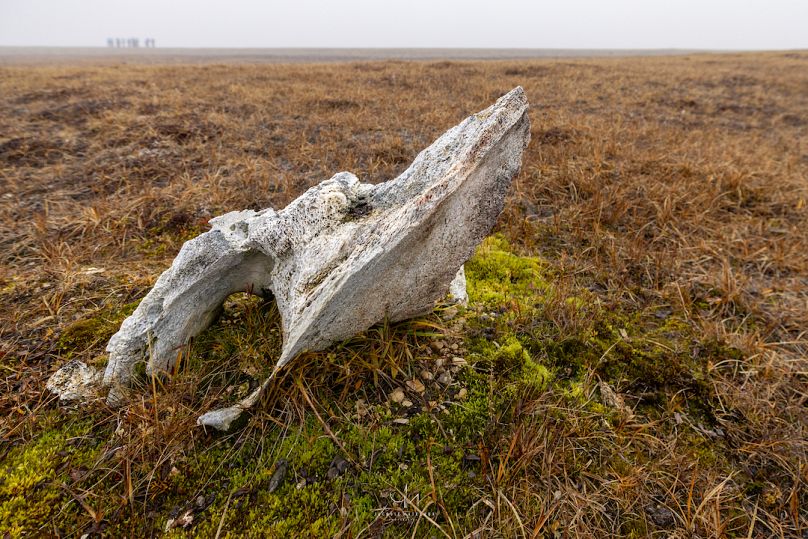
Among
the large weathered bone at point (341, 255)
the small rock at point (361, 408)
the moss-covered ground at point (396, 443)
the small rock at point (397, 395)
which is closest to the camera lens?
the moss-covered ground at point (396, 443)

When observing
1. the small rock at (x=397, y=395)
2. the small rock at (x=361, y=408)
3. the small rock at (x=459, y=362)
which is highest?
the small rock at (x=459, y=362)

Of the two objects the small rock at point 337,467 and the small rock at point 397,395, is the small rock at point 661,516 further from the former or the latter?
the small rock at point 337,467

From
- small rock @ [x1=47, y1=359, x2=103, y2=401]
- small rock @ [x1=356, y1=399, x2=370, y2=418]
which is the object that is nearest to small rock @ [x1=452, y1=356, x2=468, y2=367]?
small rock @ [x1=356, y1=399, x2=370, y2=418]

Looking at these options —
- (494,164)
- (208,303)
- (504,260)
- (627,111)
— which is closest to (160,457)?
(208,303)

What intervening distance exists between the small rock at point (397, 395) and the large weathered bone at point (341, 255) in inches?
23.2

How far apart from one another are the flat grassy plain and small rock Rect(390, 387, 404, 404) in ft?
0.12

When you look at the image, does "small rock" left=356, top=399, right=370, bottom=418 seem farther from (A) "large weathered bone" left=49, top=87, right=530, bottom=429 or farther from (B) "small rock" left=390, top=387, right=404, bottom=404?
(A) "large weathered bone" left=49, top=87, right=530, bottom=429

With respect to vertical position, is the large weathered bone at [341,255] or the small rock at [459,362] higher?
the large weathered bone at [341,255]

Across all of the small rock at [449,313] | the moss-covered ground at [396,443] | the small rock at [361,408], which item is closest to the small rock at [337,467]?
the moss-covered ground at [396,443]

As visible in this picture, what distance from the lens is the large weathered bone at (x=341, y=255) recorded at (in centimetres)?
276

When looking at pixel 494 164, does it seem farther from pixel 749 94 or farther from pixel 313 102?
pixel 749 94

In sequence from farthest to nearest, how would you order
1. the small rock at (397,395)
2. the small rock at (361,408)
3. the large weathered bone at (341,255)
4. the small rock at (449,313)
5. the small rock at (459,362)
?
the small rock at (449,313) < the small rock at (459,362) < the small rock at (397,395) < the small rock at (361,408) < the large weathered bone at (341,255)

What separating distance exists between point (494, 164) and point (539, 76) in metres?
20.1

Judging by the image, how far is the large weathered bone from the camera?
109 inches
